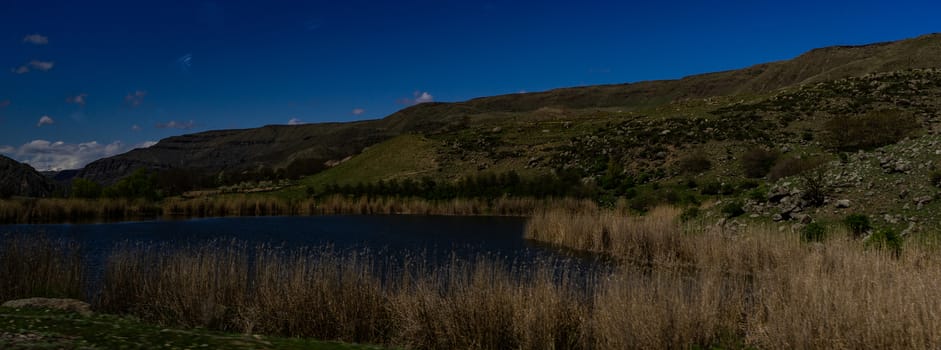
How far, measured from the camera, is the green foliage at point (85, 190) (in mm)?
50906

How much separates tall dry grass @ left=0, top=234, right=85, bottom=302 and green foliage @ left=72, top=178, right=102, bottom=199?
41.4 meters

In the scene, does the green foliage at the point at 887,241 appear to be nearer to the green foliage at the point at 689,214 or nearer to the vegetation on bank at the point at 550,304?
the vegetation on bank at the point at 550,304

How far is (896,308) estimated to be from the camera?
833 cm

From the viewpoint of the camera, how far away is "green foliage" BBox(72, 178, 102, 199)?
167 feet

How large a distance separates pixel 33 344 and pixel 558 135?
6984 centimetres

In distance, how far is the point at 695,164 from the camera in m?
46.0

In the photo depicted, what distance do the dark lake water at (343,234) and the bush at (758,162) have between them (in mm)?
16029

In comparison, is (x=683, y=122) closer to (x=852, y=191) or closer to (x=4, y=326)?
(x=852, y=191)

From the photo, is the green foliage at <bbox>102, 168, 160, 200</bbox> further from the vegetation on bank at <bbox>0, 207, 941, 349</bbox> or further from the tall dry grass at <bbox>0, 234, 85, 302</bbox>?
the vegetation on bank at <bbox>0, 207, 941, 349</bbox>

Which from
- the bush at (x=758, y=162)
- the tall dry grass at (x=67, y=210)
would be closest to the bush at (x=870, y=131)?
the bush at (x=758, y=162)

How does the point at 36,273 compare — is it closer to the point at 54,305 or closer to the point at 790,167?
the point at 54,305

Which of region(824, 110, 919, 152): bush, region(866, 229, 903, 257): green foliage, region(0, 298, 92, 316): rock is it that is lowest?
region(866, 229, 903, 257): green foliage

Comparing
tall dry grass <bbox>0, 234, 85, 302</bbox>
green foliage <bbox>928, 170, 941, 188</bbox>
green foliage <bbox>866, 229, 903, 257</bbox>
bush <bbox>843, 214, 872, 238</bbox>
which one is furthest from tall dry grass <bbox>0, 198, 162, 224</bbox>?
green foliage <bbox>928, 170, 941, 188</bbox>

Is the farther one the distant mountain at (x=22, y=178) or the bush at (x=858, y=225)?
the distant mountain at (x=22, y=178)
